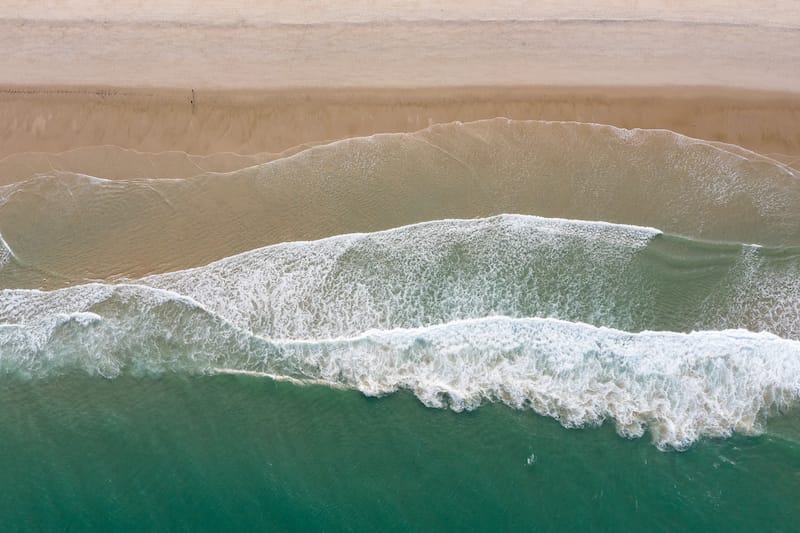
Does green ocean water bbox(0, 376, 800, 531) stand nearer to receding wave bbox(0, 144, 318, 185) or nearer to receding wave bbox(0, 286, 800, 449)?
receding wave bbox(0, 286, 800, 449)

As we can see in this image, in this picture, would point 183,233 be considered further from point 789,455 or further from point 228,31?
point 789,455

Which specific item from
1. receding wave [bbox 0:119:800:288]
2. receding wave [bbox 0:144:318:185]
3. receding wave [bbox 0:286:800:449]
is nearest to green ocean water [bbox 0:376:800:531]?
receding wave [bbox 0:286:800:449]

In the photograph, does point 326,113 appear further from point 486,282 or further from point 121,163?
point 486,282

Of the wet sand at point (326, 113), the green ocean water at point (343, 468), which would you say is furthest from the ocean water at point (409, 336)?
the wet sand at point (326, 113)

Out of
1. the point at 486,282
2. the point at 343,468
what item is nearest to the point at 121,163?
the point at 343,468

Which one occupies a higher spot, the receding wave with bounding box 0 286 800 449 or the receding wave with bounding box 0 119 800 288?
the receding wave with bounding box 0 119 800 288

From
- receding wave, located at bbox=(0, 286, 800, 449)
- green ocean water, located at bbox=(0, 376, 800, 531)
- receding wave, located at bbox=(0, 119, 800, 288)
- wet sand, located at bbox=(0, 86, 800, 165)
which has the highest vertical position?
wet sand, located at bbox=(0, 86, 800, 165)
